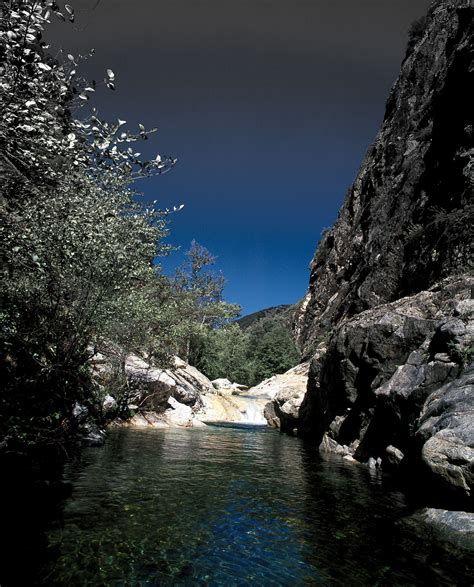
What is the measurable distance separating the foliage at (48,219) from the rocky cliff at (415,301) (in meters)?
10.3

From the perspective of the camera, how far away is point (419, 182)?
1458 inches

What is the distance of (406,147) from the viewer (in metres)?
45.8

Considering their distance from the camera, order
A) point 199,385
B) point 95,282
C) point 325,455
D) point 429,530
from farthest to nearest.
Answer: point 199,385, point 325,455, point 95,282, point 429,530

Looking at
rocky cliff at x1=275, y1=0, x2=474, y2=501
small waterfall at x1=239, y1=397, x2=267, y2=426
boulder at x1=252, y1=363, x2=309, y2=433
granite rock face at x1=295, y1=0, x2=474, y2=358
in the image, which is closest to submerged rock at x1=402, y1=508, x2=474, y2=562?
rocky cliff at x1=275, y1=0, x2=474, y2=501

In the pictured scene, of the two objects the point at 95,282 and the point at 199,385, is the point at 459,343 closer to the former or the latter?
the point at 95,282

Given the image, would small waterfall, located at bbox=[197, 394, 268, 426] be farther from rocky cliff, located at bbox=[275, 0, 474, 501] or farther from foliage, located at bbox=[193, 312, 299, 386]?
foliage, located at bbox=[193, 312, 299, 386]

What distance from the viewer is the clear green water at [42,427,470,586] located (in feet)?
23.9

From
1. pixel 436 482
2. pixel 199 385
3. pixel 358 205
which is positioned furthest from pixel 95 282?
pixel 358 205

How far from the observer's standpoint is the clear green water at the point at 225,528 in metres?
7.29

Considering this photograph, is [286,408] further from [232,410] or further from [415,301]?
[415,301]

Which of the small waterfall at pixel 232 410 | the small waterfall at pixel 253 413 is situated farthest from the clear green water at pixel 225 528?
the small waterfall at pixel 253 413

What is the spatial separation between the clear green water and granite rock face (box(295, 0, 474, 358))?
17.0m

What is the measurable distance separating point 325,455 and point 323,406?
20.4 feet

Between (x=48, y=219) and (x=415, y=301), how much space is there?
18.8 m
